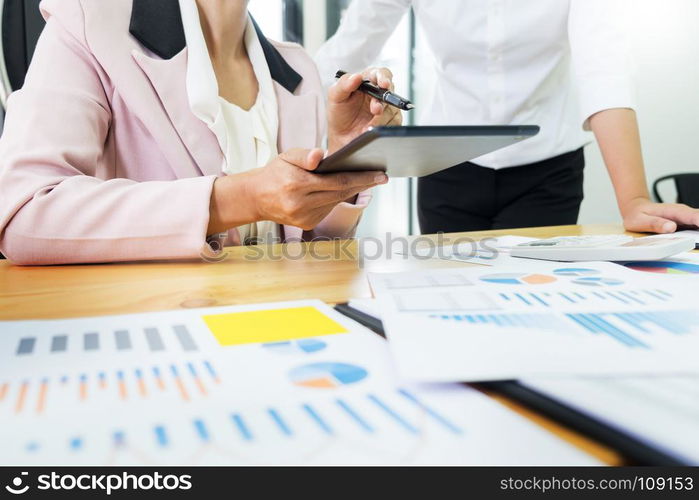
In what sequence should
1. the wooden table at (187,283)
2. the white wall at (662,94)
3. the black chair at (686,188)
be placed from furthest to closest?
the white wall at (662,94) < the black chair at (686,188) < the wooden table at (187,283)

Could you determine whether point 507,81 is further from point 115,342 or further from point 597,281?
point 115,342

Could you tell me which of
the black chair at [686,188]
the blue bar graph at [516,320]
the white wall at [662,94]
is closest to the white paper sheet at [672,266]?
the blue bar graph at [516,320]

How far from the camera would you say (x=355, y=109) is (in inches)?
34.4

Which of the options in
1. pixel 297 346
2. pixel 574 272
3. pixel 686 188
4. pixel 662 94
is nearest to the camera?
pixel 297 346

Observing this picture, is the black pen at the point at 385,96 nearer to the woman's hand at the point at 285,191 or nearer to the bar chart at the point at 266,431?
the woman's hand at the point at 285,191

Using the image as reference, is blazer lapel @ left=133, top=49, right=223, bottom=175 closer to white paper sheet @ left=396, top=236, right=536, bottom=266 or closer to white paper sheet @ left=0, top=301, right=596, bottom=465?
white paper sheet @ left=396, top=236, right=536, bottom=266

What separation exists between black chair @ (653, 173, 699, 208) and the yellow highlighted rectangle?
272 cm

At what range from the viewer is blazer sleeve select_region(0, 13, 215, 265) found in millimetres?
582

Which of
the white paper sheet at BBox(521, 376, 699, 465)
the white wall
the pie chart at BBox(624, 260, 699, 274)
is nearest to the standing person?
the pie chart at BBox(624, 260, 699, 274)

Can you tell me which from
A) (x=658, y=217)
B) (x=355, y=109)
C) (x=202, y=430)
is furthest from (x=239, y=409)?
(x=658, y=217)

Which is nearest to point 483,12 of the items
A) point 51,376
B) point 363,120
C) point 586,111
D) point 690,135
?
point 586,111

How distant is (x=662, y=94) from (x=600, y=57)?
239cm

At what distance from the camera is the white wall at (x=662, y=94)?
2945 mm

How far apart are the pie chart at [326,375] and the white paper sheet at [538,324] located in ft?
0.07
